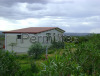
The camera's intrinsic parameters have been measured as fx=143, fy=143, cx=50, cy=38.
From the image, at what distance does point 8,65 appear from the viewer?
536cm

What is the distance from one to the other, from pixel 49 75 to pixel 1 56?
3.37 meters

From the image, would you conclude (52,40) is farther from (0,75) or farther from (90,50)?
(90,50)

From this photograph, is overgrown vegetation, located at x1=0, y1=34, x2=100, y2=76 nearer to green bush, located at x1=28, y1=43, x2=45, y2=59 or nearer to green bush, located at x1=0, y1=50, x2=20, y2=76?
green bush, located at x1=0, y1=50, x2=20, y2=76

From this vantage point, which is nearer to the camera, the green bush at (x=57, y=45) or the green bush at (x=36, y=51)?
the green bush at (x=36, y=51)

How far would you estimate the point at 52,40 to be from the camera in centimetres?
1895

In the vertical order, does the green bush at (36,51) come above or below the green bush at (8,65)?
below

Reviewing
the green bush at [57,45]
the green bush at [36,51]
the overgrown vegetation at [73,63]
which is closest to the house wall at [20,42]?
the green bush at [57,45]

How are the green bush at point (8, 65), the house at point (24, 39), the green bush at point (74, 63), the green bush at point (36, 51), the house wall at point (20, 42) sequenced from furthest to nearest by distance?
the house wall at point (20, 42) < the house at point (24, 39) < the green bush at point (36, 51) < the green bush at point (8, 65) < the green bush at point (74, 63)

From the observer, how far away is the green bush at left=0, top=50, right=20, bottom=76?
5.20m

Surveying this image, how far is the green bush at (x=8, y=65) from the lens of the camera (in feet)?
17.1

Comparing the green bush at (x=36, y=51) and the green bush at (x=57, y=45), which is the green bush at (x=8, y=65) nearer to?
the green bush at (x=36, y=51)

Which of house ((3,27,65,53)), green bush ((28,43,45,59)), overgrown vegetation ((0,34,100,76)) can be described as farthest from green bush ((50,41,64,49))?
overgrown vegetation ((0,34,100,76))

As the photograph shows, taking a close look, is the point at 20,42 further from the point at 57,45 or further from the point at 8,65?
the point at 8,65

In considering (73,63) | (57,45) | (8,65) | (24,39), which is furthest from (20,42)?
(73,63)
